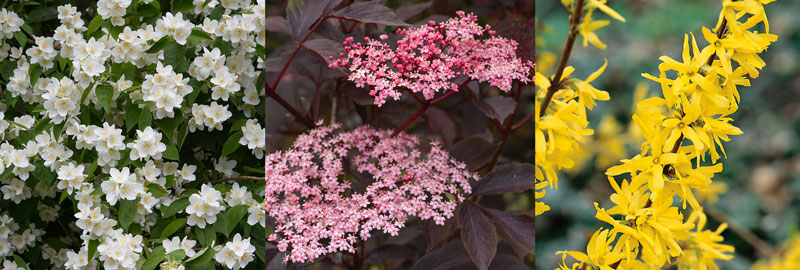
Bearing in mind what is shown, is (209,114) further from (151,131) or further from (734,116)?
(734,116)

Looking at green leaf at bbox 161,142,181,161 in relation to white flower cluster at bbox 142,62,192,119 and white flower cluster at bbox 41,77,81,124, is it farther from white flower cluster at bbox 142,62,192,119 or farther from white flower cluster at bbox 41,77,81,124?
white flower cluster at bbox 41,77,81,124

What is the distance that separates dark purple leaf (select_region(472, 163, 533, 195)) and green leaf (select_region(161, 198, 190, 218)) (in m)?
0.57

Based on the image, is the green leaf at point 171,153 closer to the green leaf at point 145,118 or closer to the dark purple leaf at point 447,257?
the green leaf at point 145,118

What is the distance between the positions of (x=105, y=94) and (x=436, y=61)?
65 centimetres

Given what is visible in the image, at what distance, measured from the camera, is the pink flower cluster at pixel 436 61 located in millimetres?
877

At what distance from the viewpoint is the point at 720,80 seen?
79 cm

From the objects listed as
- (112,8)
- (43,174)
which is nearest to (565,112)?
(112,8)

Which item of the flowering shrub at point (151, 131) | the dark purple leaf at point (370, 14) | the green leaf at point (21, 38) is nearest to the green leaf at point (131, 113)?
the flowering shrub at point (151, 131)

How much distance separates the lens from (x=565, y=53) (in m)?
0.69

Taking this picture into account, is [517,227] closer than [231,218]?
Yes

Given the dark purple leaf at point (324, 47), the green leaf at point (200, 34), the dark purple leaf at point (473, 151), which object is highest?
the dark purple leaf at point (324, 47)

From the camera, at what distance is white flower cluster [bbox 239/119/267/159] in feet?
4.06

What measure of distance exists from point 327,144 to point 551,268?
1204 millimetres

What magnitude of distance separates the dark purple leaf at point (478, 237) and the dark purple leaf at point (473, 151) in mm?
62
